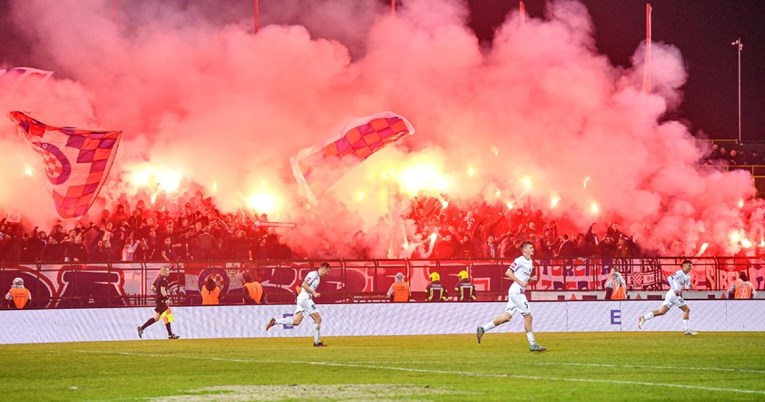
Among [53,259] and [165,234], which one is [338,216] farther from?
[53,259]

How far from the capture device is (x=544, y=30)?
37156 millimetres

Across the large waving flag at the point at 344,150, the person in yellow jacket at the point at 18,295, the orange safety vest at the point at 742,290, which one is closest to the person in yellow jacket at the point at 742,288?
the orange safety vest at the point at 742,290

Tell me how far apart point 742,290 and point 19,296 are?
18.2 metres

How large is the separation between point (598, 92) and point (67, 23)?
673 inches

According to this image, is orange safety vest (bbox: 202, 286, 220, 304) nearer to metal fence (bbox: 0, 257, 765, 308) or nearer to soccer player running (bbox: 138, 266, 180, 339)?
Answer: metal fence (bbox: 0, 257, 765, 308)

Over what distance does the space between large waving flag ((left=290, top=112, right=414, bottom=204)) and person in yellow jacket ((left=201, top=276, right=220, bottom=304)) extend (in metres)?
6.78

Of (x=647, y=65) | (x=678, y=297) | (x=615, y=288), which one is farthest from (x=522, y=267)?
(x=647, y=65)

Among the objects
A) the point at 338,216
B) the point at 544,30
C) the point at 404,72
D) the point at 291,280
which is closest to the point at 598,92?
the point at 544,30

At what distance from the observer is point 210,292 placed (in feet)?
89.2

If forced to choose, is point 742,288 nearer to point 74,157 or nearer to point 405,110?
point 405,110

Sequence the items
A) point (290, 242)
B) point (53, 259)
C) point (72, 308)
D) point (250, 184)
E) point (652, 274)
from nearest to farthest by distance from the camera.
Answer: point (72, 308)
point (53, 259)
point (652, 274)
point (290, 242)
point (250, 184)

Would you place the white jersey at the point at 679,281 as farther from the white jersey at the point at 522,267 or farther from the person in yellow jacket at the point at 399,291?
the white jersey at the point at 522,267

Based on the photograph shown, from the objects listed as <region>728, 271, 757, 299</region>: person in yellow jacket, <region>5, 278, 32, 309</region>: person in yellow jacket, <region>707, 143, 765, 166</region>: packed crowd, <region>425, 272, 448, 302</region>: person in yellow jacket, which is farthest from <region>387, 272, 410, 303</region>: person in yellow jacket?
<region>707, 143, 765, 166</region>: packed crowd

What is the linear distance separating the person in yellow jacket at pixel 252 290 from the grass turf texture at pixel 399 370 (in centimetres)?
420
